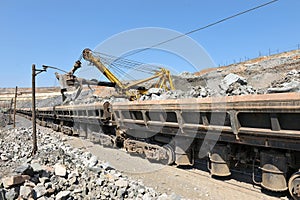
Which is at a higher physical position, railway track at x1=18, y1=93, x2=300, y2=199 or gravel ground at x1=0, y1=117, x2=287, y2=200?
railway track at x1=18, y1=93, x2=300, y2=199

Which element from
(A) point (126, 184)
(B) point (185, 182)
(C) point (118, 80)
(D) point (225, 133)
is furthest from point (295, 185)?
(C) point (118, 80)

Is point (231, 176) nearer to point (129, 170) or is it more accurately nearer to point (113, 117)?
point (129, 170)

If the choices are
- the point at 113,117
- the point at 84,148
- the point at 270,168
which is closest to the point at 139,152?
the point at 113,117

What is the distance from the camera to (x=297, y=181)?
394cm

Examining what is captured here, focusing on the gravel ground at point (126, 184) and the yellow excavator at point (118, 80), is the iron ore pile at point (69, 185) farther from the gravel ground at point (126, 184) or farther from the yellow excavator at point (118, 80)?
the yellow excavator at point (118, 80)

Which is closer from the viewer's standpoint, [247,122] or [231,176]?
[247,122]

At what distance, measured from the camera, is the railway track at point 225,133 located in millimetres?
3846

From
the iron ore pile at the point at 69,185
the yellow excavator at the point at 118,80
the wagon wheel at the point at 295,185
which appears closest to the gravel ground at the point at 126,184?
the iron ore pile at the point at 69,185

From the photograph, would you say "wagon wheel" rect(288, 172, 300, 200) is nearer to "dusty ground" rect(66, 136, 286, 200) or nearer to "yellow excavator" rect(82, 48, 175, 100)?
"dusty ground" rect(66, 136, 286, 200)

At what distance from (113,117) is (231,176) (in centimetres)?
457

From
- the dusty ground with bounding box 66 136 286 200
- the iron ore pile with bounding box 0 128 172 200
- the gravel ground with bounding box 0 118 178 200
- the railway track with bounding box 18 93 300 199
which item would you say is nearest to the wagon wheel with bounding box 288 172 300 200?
the railway track with bounding box 18 93 300 199

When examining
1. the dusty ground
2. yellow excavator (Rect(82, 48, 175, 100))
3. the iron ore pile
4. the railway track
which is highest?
yellow excavator (Rect(82, 48, 175, 100))

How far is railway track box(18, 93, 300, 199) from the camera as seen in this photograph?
3846mm

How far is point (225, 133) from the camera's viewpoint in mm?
4840
